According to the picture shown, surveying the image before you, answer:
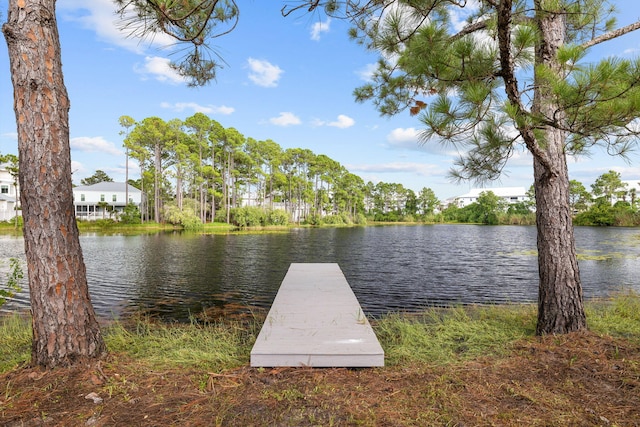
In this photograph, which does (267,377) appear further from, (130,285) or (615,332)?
(130,285)

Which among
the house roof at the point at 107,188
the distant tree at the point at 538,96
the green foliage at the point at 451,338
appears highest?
the house roof at the point at 107,188

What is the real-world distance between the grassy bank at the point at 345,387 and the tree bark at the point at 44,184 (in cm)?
29

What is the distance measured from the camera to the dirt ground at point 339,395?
201cm

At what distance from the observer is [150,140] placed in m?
29.8

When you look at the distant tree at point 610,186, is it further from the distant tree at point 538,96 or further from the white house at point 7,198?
the white house at point 7,198

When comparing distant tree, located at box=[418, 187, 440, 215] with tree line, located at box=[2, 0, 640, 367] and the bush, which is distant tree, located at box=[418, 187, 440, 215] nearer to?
the bush

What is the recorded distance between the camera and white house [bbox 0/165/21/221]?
94.7 ft

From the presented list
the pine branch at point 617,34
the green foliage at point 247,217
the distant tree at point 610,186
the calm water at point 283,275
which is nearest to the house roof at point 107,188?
the green foliage at point 247,217

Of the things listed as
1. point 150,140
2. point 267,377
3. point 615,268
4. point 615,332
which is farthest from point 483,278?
point 150,140

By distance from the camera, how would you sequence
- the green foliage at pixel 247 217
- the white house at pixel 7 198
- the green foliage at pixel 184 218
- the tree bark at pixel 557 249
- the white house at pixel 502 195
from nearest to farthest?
the tree bark at pixel 557 249 < the green foliage at pixel 184 218 < the white house at pixel 7 198 < the green foliage at pixel 247 217 < the white house at pixel 502 195

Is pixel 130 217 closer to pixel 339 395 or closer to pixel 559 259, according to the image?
pixel 339 395

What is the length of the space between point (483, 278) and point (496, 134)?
26.1ft

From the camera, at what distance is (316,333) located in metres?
3.19

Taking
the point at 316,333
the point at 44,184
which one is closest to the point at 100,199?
the point at 44,184
